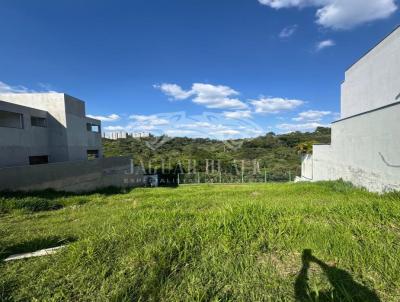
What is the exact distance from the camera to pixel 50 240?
11.9 ft

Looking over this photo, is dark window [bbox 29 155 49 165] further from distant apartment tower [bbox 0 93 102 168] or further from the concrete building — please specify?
the concrete building

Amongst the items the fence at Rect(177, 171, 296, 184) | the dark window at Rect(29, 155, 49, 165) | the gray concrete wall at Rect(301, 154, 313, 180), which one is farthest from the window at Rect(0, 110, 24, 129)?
the gray concrete wall at Rect(301, 154, 313, 180)

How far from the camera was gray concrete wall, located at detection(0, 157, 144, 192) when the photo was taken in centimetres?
952

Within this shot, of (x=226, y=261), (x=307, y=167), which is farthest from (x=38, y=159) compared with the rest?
(x=307, y=167)

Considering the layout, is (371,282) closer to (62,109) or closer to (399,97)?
(399,97)

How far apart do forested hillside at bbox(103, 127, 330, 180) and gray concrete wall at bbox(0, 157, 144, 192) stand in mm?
8861

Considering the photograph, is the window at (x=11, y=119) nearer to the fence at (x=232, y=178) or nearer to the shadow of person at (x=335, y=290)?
the shadow of person at (x=335, y=290)

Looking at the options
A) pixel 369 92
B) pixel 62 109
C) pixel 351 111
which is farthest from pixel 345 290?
pixel 62 109

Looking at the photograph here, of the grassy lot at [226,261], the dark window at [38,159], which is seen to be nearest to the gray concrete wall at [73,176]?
the dark window at [38,159]

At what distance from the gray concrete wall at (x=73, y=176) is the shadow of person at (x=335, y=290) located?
1048cm

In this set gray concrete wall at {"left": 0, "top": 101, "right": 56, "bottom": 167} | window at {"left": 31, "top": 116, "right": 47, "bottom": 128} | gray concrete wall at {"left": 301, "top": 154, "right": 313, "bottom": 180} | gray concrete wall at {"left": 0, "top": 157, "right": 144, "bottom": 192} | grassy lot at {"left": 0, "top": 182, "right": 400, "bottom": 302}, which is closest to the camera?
grassy lot at {"left": 0, "top": 182, "right": 400, "bottom": 302}

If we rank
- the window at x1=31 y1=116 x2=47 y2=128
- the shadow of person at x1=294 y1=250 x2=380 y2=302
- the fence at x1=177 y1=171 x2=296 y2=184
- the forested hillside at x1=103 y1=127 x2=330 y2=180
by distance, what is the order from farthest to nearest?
the forested hillside at x1=103 y1=127 x2=330 y2=180
the fence at x1=177 y1=171 x2=296 y2=184
the window at x1=31 y1=116 x2=47 y2=128
the shadow of person at x1=294 y1=250 x2=380 y2=302

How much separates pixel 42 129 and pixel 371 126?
17707 mm

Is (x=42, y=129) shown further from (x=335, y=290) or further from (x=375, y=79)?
(x=375, y=79)
